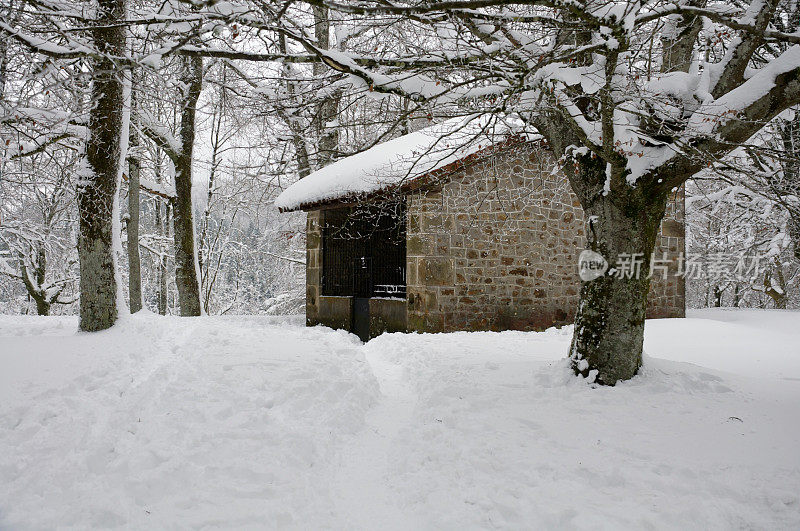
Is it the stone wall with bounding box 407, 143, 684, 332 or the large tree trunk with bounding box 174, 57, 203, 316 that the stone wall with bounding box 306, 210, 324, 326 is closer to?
the large tree trunk with bounding box 174, 57, 203, 316

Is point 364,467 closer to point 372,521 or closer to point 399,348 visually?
point 372,521

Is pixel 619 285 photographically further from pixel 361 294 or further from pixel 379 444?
pixel 361 294

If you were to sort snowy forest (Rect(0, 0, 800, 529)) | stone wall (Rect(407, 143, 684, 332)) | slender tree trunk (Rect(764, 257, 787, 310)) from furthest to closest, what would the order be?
slender tree trunk (Rect(764, 257, 787, 310)) < stone wall (Rect(407, 143, 684, 332)) < snowy forest (Rect(0, 0, 800, 529))

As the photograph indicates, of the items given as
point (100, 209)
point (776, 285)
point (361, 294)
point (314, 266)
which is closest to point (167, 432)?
point (100, 209)

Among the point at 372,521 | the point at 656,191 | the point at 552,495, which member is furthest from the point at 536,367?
the point at 372,521

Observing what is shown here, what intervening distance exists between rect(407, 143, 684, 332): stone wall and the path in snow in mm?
3834

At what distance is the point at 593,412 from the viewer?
13.1 feet

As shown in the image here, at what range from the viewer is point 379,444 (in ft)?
12.1

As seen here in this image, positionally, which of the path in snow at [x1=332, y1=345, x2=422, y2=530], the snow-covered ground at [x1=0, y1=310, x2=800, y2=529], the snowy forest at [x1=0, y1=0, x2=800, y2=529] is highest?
the snowy forest at [x1=0, y1=0, x2=800, y2=529]

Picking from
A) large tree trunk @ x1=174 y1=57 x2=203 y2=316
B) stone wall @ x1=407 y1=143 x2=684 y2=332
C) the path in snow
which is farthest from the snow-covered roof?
the path in snow

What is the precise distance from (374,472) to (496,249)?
6.43 meters

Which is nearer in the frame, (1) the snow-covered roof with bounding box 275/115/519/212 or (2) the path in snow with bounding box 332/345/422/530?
(2) the path in snow with bounding box 332/345/422/530

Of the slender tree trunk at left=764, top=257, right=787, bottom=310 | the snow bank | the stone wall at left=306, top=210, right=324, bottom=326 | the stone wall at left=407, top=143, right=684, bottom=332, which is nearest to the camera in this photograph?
the snow bank

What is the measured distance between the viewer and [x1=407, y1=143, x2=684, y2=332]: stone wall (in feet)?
28.7
